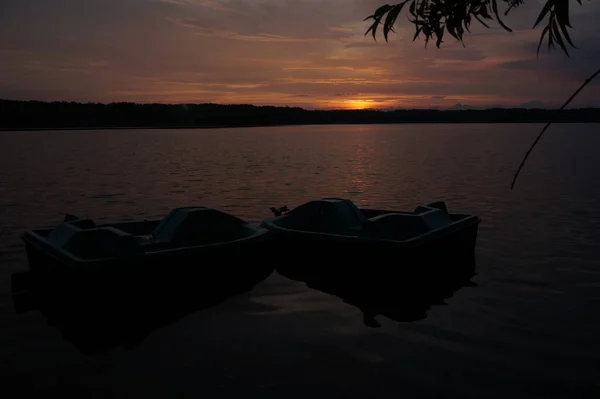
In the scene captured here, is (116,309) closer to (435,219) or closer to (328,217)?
(328,217)

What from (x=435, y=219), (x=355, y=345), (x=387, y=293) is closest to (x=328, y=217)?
(x=387, y=293)

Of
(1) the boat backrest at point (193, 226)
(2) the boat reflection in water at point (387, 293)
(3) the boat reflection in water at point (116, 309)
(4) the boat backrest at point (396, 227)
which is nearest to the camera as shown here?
(3) the boat reflection in water at point (116, 309)

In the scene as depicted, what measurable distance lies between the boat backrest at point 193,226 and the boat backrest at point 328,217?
2.15 m

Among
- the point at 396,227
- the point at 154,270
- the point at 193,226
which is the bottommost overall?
the point at 154,270

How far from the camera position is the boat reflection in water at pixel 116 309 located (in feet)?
34.3

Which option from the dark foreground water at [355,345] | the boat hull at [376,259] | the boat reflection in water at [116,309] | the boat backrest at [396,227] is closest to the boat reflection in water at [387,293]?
the boat hull at [376,259]

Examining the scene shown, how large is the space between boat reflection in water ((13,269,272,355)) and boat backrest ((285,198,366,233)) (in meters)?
2.84

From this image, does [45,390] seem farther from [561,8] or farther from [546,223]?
[546,223]

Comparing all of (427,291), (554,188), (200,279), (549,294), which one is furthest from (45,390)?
(554,188)

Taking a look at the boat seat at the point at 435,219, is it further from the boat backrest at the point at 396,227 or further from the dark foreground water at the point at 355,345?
the dark foreground water at the point at 355,345

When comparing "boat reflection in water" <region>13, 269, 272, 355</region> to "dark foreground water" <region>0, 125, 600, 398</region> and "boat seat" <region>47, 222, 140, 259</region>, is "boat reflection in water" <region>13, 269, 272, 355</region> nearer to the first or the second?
"dark foreground water" <region>0, 125, 600, 398</region>

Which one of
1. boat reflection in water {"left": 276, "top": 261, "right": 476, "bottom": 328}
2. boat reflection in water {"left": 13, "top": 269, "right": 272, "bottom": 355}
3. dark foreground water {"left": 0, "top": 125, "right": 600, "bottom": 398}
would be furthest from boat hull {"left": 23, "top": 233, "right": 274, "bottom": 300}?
boat reflection in water {"left": 276, "top": 261, "right": 476, "bottom": 328}

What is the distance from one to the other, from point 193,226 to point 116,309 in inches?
117

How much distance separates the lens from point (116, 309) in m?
10.7
